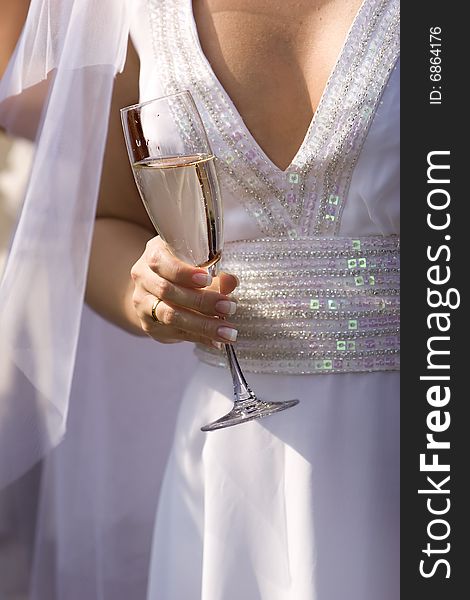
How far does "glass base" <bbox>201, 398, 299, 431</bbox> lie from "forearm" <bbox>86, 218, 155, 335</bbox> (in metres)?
0.31

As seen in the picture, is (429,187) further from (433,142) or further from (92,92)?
(92,92)

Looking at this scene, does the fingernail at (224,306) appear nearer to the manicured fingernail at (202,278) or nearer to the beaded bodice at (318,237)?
the manicured fingernail at (202,278)

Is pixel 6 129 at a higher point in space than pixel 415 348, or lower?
higher

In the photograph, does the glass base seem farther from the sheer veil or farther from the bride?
the sheer veil

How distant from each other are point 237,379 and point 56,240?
0.99ft

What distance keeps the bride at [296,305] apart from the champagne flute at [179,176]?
0.05 meters

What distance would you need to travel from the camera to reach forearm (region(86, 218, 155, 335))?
1.43 meters

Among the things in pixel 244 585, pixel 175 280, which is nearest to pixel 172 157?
pixel 175 280

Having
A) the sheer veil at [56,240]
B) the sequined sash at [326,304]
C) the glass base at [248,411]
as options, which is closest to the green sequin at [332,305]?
the sequined sash at [326,304]

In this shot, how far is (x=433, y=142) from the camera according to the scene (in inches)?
41.9

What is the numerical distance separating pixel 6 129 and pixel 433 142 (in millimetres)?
626

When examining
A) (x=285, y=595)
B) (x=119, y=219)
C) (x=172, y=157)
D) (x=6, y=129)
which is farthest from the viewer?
(x=119, y=219)

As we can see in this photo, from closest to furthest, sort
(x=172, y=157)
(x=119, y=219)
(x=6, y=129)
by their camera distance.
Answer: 1. (x=172, y=157)
2. (x=6, y=129)
3. (x=119, y=219)

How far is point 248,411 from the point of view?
3.66 ft
